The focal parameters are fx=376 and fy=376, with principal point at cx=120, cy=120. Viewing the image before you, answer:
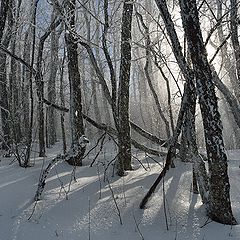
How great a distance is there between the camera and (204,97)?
14.3 feet

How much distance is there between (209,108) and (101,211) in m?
1.91

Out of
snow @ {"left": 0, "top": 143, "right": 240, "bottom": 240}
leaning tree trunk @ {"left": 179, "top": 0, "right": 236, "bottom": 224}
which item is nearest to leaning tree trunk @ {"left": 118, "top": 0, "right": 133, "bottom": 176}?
snow @ {"left": 0, "top": 143, "right": 240, "bottom": 240}

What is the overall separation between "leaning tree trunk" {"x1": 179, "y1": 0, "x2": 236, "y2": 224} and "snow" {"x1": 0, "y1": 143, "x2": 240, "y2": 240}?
387 millimetres

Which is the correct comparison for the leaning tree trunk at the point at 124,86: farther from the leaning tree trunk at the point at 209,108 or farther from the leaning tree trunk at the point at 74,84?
the leaning tree trunk at the point at 209,108

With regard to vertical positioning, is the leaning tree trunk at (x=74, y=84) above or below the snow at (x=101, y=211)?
above

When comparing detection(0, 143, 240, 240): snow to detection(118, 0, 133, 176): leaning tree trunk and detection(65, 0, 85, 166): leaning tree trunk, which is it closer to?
detection(118, 0, 133, 176): leaning tree trunk

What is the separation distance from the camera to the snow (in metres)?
4.28

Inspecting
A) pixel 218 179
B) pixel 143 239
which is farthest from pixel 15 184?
pixel 218 179

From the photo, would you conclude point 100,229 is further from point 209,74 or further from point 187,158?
point 187,158

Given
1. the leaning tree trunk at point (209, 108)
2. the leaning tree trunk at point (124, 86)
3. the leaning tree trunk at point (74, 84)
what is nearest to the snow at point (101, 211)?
the leaning tree trunk at point (209, 108)

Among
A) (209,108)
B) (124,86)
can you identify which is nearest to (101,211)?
(209,108)

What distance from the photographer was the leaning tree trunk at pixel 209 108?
4320 mm

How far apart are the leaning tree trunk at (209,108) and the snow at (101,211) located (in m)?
0.39

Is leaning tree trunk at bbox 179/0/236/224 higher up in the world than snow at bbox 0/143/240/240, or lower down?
higher up
